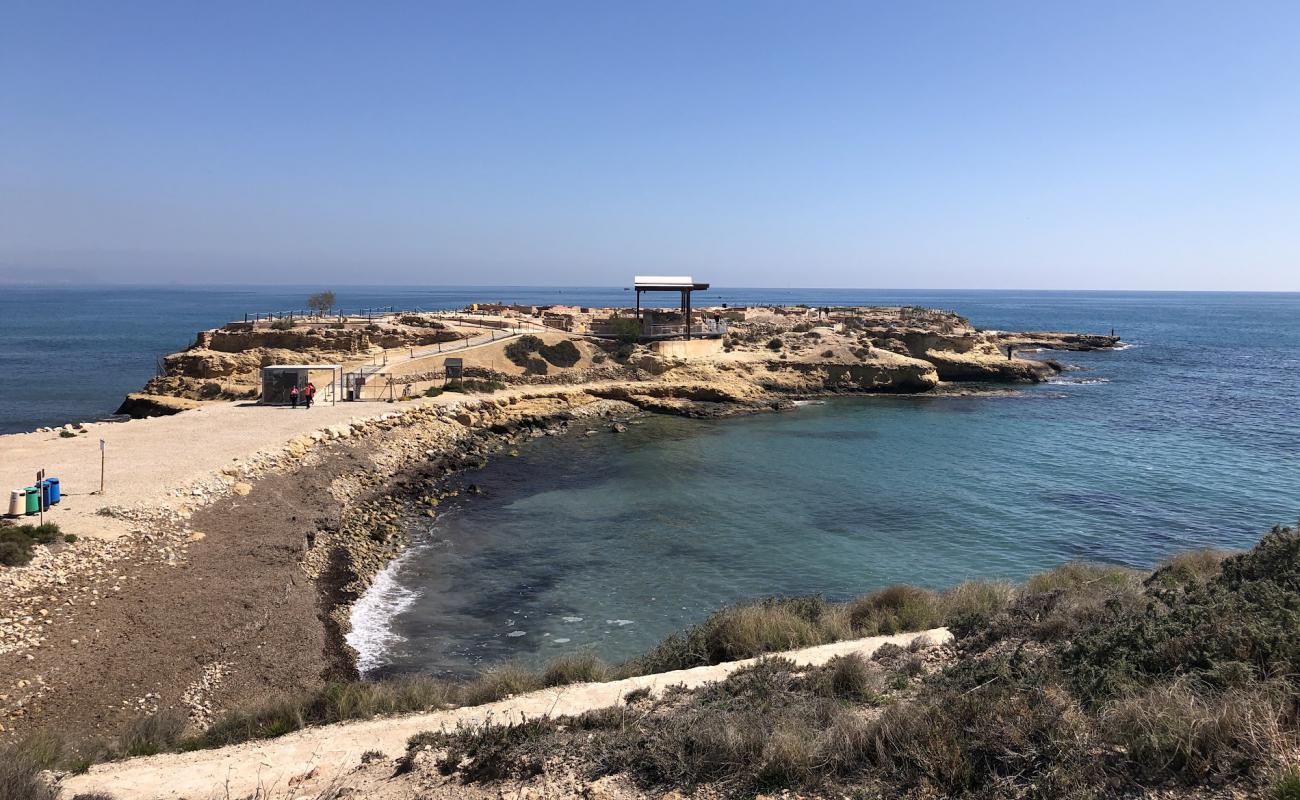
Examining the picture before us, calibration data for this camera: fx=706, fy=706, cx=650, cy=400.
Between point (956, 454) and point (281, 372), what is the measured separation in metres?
28.7

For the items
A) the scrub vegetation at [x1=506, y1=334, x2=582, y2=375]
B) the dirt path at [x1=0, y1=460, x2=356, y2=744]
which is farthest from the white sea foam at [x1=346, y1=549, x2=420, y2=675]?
the scrub vegetation at [x1=506, y1=334, x2=582, y2=375]

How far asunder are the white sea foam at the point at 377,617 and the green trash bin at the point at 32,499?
253 inches

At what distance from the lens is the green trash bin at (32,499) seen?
14016 mm

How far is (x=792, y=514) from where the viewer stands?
21922 mm

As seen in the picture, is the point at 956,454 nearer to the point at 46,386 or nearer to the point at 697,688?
the point at 697,688

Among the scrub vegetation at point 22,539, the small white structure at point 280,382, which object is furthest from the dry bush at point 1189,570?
the small white structure at point 280,382

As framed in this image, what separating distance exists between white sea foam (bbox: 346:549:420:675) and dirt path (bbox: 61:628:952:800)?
16.2 ft

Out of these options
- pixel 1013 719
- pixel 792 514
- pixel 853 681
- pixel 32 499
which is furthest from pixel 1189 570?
pixel 32 499

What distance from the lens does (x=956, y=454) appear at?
99.1ft

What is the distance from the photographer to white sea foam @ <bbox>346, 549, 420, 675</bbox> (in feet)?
43.2

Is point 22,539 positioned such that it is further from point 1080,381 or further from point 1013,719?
point 1080,381

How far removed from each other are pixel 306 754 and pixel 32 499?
11164 millimetres

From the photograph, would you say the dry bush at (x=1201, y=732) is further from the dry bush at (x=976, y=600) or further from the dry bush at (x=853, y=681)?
the dry bush at (x=976, y=600)

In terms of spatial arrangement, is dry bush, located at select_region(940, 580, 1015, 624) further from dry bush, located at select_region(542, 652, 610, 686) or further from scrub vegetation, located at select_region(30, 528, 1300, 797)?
dry bush, located at select_region(542, 652, 610, 686)
